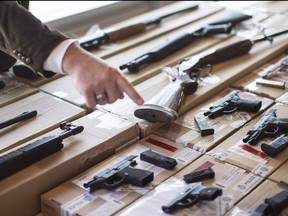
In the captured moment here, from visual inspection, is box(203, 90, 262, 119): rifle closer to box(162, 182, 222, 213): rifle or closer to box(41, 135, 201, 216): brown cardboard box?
box(41, 135, 201, 216): brown cardboard box

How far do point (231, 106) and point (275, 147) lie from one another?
0.96 feet

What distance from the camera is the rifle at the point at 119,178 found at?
127cm

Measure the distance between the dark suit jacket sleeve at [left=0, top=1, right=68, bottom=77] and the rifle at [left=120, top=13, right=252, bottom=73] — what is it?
2.02 feet

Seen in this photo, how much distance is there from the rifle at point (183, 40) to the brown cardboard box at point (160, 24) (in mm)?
164

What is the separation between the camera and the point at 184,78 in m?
1.72

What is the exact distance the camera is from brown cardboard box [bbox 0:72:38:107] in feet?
5.59

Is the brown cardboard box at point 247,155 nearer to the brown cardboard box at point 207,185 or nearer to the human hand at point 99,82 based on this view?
the brown cardboard box at point 207,185

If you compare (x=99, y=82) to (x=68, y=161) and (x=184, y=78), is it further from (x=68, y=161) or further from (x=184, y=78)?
(x=184, y=78)

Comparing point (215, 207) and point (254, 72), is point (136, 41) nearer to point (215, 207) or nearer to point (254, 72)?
point (254, 72)

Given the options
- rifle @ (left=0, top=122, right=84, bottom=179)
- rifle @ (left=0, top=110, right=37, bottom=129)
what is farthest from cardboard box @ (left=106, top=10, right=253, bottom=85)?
rifle @ (left=0, top=122, right=84, bottom=179)

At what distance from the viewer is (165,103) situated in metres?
1.54

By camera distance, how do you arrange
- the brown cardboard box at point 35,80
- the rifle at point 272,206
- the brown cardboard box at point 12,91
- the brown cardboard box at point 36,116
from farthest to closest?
the brown cardboard box at point 35,80 → the brown cardboard box at point 12,91 → the brown cardboard box at point 36,116 → the rifle at point 272,206

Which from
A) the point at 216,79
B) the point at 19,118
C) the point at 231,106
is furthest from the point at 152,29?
the point at 19,118

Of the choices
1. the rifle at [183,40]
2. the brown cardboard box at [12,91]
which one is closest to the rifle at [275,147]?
the rifle at [183,40]
